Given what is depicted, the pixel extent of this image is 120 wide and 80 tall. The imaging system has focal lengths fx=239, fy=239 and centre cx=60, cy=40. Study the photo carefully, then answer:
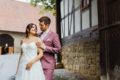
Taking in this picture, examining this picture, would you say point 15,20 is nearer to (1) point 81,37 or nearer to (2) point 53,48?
(1) point 81,37

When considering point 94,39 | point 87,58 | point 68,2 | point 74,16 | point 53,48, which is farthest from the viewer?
point 68,2

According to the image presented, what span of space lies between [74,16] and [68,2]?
1.14m

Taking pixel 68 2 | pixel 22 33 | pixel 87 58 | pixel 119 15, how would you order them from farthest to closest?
1. pixel 22 33
2. pixel 68 2
3. pixel 87 58
4. pixel 119 15

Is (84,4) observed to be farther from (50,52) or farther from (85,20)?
(50,52)

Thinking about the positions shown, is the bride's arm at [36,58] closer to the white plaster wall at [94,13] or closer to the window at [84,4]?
the white plaster wall at [94,13]

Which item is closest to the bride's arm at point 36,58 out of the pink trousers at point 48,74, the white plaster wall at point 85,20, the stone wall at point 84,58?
the pink trousers at point 48,74

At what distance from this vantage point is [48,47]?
9.20 ft

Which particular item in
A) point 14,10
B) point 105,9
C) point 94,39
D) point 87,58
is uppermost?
point 14,10

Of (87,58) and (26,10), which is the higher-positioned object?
(26,10)

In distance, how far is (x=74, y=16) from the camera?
9695 mm

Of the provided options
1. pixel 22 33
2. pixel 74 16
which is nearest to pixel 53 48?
pixel 74 16

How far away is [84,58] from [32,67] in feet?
18.4

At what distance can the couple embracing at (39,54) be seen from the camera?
9.26 feet

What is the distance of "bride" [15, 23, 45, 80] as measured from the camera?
2838 mm
